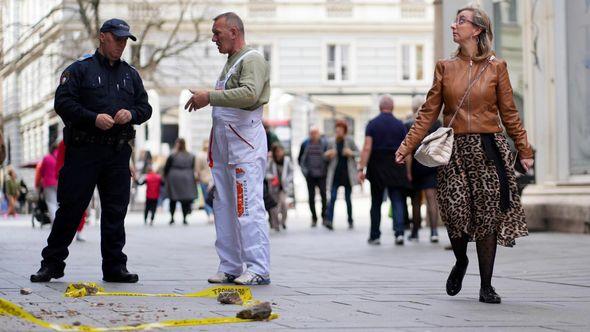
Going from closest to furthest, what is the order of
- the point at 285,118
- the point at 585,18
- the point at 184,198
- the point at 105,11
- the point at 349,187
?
the point at 585,18 → the point at 349,187 → the point at 184,198 → the point at 285,118 → the point at 105,11

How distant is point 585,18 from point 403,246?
4288mm

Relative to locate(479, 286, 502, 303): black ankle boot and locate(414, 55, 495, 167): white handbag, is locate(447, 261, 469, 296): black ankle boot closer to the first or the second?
locate(479, 286, 502, 303): black ankle boot

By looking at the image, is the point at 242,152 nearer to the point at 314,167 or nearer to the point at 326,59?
the point at 314,167

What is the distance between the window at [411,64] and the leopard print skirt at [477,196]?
2005 inches

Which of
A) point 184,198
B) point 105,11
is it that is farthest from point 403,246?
point 105,11

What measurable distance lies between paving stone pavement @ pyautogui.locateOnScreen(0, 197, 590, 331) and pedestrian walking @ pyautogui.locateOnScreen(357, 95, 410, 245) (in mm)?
414

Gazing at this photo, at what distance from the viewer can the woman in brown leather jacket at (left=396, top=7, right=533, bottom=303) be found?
7961 mm

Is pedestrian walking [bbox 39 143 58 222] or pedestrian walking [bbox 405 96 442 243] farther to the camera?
pedestrian walking [bbox 39 143 58 222]

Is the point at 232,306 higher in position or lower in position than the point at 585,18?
lower

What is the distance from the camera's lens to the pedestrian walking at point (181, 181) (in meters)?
26.1

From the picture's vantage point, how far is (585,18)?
1717 centimetres

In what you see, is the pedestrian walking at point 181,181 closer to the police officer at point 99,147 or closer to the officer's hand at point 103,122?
the police officer at point 99,147

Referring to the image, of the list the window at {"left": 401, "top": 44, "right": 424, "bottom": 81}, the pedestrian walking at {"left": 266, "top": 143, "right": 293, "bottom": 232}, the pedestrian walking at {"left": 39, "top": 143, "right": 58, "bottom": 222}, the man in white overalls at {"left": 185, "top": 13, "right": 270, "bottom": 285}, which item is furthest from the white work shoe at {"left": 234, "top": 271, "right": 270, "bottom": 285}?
the window at {"left": 401, "top": 44, "right": 424, "bottom": 81}

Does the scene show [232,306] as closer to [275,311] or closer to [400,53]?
[275,311]
